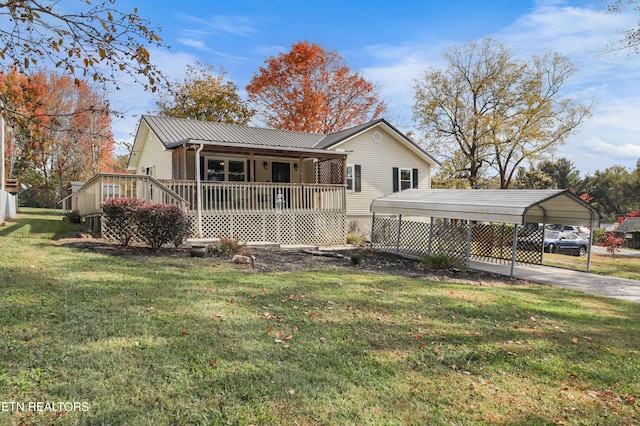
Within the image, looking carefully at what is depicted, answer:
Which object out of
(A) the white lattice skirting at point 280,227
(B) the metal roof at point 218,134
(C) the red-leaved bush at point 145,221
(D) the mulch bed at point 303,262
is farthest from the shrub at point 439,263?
(B) the metal roof at point 218,134

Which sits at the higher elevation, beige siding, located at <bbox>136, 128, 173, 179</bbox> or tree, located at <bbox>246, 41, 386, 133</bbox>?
tree, located at <bbox>246, 41, 386, 133</bbox>

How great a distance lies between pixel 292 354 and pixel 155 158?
17.7 metres

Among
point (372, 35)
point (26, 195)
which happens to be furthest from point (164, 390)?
point (26, 195)

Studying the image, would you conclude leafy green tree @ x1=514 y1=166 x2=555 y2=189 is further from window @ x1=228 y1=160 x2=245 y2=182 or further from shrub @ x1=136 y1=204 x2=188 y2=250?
shrub @ x1=136 y1=204 x2=188 y2=250

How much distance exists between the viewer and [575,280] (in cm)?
1144

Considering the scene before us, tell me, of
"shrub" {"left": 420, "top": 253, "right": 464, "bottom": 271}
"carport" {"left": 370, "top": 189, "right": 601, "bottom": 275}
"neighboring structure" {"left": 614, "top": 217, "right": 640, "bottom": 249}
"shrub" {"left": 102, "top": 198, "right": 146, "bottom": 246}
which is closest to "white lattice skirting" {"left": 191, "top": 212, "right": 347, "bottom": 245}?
"carport" {"left": 370, "top": 189, "right": 601, "bottom": 275}

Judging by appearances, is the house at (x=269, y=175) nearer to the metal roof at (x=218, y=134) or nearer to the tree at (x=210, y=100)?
the metal roof at (x=218, y=134)

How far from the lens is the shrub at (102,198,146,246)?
33.6 ft

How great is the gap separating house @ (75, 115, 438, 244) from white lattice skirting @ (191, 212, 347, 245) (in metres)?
0.04

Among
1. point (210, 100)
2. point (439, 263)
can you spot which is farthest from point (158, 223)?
point (210, 100)

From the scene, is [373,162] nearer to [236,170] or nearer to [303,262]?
[236,170]

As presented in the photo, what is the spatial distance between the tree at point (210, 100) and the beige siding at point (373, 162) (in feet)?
46.7

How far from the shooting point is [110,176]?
36.9ft

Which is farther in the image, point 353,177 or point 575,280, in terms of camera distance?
point 353,177
